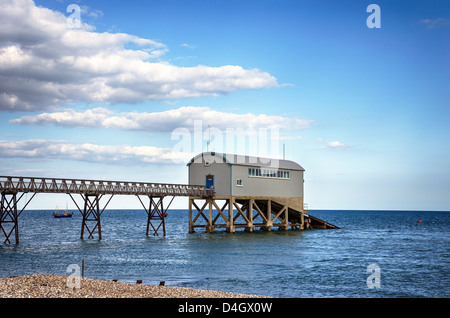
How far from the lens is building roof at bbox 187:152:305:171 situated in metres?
53.2

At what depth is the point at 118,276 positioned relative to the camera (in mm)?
26531

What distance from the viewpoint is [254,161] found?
56.2 m

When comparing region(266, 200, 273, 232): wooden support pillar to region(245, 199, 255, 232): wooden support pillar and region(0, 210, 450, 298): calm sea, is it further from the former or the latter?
region(0, 210, 450, 298): calm sea

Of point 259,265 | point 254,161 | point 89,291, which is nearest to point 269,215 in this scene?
point 254,161
